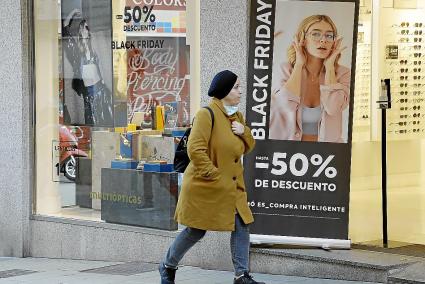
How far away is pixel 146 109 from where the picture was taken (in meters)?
10.9

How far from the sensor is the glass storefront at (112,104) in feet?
34.8

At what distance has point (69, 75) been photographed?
11680 mm

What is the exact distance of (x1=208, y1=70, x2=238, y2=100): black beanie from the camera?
8.32 metres

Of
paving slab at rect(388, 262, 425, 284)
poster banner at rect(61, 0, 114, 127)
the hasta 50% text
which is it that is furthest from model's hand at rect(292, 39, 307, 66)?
poster banner at rect(61, 0, 114, 127)

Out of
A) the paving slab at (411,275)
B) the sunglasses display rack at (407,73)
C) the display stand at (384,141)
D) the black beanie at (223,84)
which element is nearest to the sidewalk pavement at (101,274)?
the paving slab at (411,275)

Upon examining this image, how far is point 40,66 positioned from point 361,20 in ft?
12.9

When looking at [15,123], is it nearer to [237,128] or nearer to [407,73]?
[237,128]

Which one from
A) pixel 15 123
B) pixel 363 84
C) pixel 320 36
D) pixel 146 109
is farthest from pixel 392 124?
pixel 15 123

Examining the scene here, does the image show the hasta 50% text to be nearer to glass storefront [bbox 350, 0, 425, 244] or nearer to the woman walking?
glass storefront [bbox 350, 0, 425, 244]

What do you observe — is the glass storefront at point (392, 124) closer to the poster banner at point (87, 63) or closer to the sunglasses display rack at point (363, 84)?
the sunglasses display rack at point (363, 84)

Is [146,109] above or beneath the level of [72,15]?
beneath

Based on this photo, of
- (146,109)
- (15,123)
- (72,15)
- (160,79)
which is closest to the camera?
(160,79)

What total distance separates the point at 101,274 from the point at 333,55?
310 cm

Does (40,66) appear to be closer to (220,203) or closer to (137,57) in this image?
(137,57)
